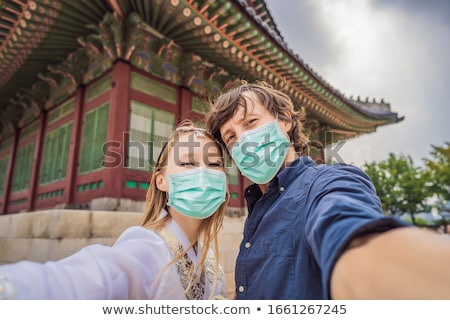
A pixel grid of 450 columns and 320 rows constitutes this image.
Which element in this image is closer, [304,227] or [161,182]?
[304,227]

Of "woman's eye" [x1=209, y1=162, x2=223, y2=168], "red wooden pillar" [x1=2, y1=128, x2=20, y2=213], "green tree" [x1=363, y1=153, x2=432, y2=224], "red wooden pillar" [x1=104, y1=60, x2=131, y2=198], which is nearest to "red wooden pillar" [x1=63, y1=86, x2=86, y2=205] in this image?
"red wooden pillar" [x1=104, y1=60, x2=131, y2=198]

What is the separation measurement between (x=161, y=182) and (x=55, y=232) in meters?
1.88

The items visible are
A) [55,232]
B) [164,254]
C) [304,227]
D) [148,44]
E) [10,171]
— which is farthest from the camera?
[10,171]

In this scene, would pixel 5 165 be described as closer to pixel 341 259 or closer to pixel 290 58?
pixel 290 58

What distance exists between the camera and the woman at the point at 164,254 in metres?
0.67

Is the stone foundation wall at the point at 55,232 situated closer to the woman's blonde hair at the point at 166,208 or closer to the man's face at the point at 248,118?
the woman's blonde hair at the point at 166,208

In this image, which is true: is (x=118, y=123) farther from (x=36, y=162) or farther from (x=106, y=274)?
(x=106, y=274)

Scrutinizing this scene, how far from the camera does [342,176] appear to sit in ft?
2.58

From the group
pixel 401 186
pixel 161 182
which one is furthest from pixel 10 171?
pixel 401 186

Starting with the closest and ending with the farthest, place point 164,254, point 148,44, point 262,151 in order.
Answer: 1. point 164,254
2. point 262,151
3. point 148,44

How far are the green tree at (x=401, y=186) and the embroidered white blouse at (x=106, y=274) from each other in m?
21.6

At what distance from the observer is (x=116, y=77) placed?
4641mm

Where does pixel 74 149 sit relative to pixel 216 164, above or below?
above

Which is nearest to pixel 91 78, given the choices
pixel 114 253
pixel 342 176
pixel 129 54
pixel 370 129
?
pixel 129 54
